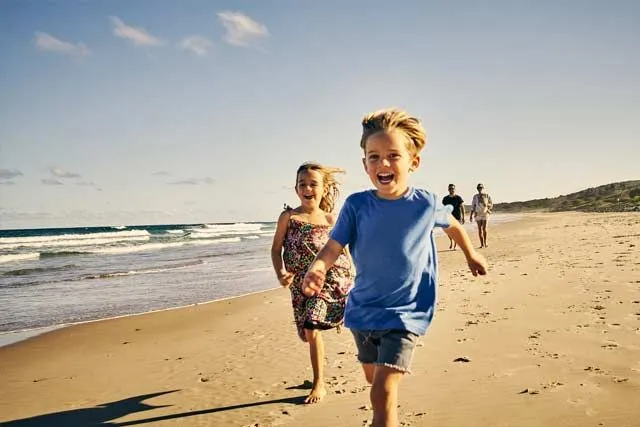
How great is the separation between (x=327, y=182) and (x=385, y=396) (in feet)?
8.40

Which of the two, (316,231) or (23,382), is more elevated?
(316,231)

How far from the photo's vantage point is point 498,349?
5.10 metres

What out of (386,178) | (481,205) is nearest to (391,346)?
(386,178)

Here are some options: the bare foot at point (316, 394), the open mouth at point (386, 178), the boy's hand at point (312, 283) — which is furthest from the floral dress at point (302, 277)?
the boy's hand at point (312, 283)

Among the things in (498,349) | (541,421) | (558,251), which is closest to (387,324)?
(541,421)

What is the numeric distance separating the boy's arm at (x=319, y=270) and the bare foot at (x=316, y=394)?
6.57 feet

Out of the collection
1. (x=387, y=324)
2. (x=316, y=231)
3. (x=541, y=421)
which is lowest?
(x=541, y=421)

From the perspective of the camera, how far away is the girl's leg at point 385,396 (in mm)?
2551

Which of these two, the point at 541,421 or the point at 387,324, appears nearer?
the point at 387,324

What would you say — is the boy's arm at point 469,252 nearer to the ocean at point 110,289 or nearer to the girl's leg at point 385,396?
the girl's leg at point 385,396

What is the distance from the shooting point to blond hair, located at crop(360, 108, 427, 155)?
8.88 ft

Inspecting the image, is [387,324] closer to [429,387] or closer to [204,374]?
[429,387]

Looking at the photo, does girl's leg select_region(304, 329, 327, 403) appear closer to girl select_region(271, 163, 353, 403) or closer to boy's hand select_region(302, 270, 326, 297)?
girl select_region(271, 163, 353, 403)

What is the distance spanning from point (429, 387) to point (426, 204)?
2151 millimetres
